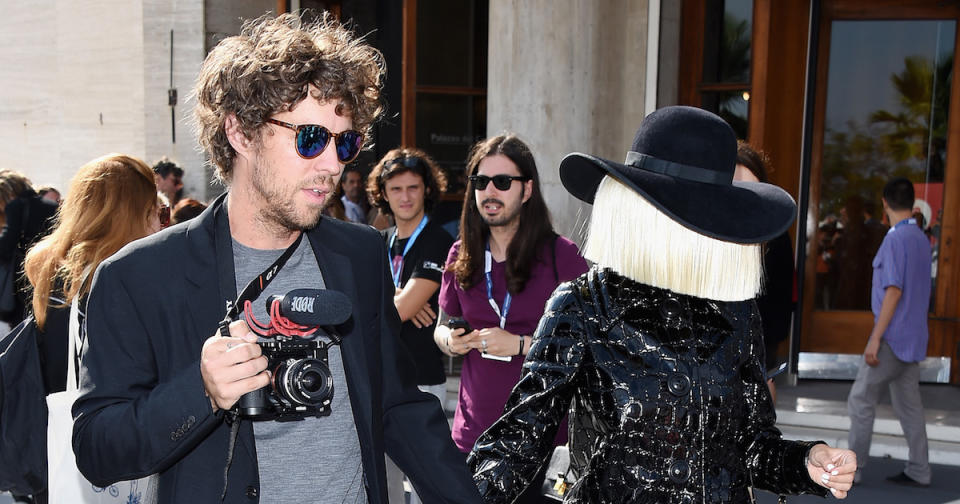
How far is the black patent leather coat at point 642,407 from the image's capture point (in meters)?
2.06

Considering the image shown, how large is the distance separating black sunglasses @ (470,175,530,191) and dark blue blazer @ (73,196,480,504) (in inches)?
79.3

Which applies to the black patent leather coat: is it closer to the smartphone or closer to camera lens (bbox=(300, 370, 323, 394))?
camera lens (bbox=(300, 370, 323, 394))

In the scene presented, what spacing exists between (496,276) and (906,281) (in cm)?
357

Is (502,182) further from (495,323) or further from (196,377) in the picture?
(196,377)

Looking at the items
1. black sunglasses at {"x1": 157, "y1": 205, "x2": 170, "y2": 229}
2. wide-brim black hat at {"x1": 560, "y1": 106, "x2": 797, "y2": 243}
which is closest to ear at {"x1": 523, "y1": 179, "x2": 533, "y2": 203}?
black sunglasses at {"x1": 157, "y1": 205, "x2": 170, "y2": 229}

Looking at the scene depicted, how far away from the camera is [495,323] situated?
154 inches

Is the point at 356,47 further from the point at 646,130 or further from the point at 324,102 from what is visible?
the point at 646,130

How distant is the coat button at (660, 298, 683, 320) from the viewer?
83.9 inches

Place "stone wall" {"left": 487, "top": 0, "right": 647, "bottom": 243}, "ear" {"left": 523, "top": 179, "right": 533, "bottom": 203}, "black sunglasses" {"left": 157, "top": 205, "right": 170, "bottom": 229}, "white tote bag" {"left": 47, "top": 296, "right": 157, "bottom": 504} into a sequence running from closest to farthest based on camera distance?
"white tote bag" {"left": 47, "top": 296, "right": 157, "bottom": 504}, "black sunglasses" {"left": 157, "top": 205, "right": 170, "bottom": 229}, "ear" {"left": 523, "top": 179, "right": 533, "bottom": 203}, "stone wall" {"left": 487, "top": 0, "right": 647, "bottom": 243}

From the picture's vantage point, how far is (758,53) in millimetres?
7516

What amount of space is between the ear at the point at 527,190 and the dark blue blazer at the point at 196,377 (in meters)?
2.06

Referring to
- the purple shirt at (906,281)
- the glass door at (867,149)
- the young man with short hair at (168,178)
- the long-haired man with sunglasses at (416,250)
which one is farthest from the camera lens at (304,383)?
the glass door at (867,149)

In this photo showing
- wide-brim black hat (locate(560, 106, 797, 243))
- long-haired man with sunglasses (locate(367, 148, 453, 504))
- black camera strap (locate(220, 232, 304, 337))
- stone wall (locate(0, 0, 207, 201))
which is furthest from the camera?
stone wall (locate(0, 0, 207, 201))

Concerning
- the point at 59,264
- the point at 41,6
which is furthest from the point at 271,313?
the point at 41,6
